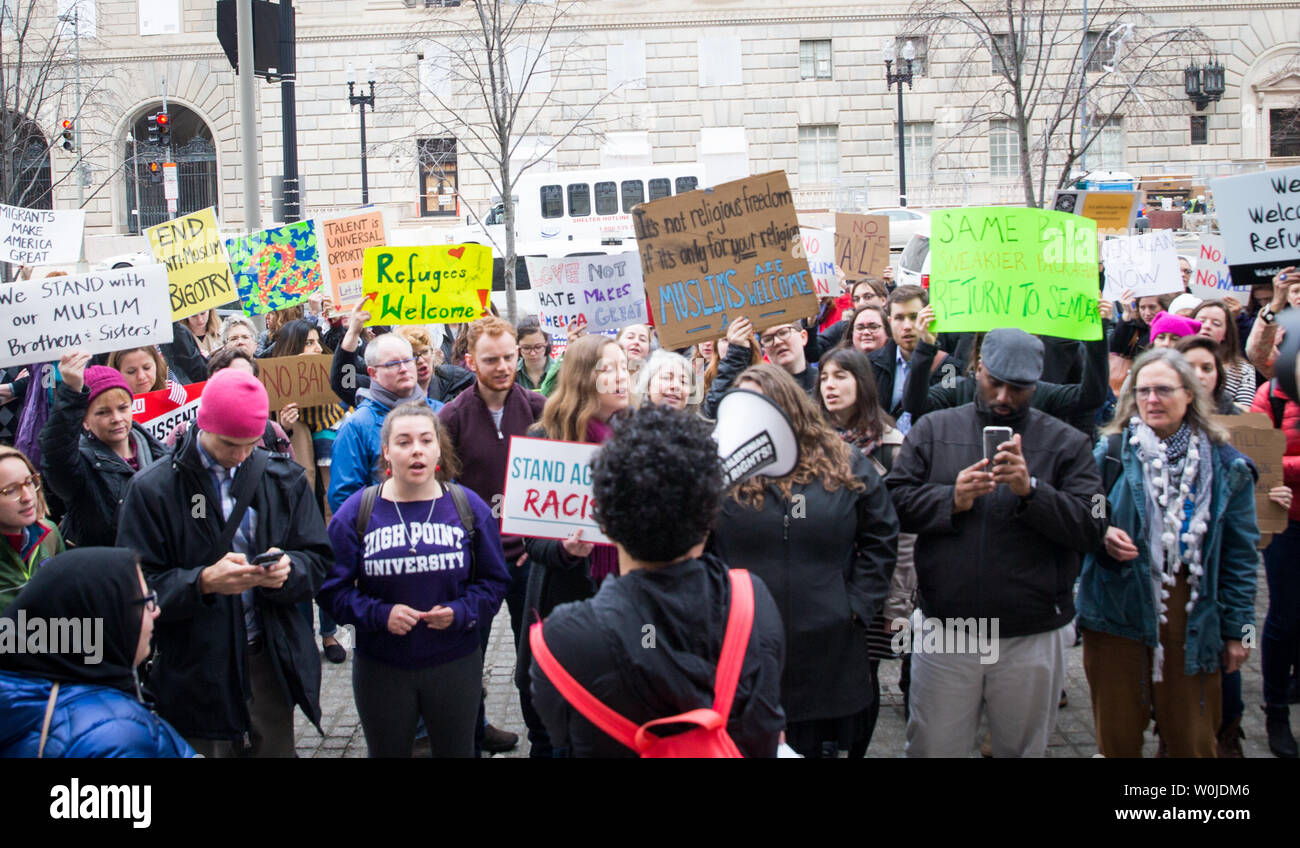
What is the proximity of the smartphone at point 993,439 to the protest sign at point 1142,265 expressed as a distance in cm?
413

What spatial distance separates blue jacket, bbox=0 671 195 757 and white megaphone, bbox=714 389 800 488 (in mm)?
1619

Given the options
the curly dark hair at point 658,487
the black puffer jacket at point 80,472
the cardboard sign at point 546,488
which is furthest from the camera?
the black puffer jacket at point 80,472

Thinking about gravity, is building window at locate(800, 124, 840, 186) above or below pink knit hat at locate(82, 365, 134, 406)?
above

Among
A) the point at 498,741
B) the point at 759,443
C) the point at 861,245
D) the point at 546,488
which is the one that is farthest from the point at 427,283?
the point at 759,443

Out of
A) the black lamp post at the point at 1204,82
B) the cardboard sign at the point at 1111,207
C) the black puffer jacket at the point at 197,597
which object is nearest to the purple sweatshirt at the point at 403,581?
the black puffer jacket at the point at 197,597

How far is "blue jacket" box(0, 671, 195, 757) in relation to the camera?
2.50 meters

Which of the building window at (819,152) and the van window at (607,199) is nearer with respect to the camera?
the van window at (607,199)

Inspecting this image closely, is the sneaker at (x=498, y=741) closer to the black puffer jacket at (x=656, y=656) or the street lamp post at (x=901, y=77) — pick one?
the black puffer jacket at (x=656, y=656)

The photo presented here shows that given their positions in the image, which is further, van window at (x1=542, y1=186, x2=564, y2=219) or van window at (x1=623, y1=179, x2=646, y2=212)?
van window at (x1=542, y1=186, x2=564, y2=219)

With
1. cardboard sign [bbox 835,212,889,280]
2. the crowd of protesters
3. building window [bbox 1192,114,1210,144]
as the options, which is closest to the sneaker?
the crowd of protesters

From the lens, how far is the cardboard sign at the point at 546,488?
415 cm

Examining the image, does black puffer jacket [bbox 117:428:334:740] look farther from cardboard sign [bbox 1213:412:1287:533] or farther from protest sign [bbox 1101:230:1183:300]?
protest sign [bbox 1101:230:1183:300]

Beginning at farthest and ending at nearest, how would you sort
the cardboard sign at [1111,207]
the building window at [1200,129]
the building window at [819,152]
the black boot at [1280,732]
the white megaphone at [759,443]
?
the building window at [819,152]
the building window at [1200,129]
the cardboard sign at [1111,207]
the black boot at [1280,732]
the white megaphone at [759,443]

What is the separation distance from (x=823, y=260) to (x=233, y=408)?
6.26 meters
